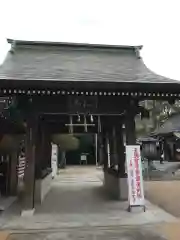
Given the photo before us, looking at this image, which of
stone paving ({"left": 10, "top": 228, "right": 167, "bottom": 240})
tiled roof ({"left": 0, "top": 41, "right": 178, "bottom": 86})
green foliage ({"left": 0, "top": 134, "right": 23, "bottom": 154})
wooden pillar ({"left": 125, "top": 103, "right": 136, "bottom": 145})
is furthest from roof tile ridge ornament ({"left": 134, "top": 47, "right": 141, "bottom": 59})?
stone paving ({"left": 10, "top": 228, "right": 167, "bottom": 240})

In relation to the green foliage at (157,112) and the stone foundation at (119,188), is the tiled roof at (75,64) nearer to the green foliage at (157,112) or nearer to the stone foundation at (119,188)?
the stone foundation at (119,188)

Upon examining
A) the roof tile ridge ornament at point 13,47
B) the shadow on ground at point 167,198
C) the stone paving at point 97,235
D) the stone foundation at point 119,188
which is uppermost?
the roof tile ridge ornament at point 13,47

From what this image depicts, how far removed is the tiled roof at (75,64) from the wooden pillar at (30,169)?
148cm

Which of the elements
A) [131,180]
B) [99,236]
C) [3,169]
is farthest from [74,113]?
[3,169]

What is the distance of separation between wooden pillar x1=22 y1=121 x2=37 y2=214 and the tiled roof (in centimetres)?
148

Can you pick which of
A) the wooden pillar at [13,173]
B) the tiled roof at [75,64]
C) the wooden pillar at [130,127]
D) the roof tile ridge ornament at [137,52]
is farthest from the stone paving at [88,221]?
the roof tile ridge ornament at [137,52]

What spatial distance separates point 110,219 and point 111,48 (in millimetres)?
7598

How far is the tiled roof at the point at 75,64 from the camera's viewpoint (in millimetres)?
8984

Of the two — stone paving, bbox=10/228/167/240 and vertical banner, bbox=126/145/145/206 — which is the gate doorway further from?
stone paving, bbox=10/228/167/240

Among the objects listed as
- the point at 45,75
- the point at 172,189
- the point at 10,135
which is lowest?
the point at 172,189

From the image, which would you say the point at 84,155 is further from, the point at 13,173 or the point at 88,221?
the point at 88,221

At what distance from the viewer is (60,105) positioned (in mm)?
9000

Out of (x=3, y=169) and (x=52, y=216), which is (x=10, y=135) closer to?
(x=3, y=169)

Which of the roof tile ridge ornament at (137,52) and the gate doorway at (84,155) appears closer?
the roof tile ridge ornament at (137,52)
